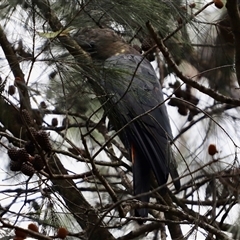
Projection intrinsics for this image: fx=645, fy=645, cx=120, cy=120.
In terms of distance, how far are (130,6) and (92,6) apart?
12cm

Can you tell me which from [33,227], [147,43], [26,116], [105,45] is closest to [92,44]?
[105,45]

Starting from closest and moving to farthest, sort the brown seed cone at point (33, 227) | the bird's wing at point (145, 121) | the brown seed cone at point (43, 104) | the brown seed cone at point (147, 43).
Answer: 1. the brown seed cone at point (33, 227)
2. the brown seed cone at point (43, 104)
3. the bird's wing at point (145, 121)
4. the brown seed cone at point (147, 43)

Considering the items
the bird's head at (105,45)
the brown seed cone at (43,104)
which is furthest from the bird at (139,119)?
the brown seed cone at (43,104)

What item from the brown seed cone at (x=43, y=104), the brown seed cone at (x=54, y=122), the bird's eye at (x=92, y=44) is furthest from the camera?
the brown seed cone at (x=54, y=122)

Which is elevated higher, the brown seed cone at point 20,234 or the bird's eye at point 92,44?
the bird's eye at point 92,44

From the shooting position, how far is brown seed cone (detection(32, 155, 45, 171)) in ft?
5.66

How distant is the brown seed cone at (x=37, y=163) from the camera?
1726 millimetres

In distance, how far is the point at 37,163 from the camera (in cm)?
173

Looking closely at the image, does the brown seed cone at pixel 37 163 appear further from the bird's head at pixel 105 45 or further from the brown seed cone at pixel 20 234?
the bird's head at pixel 105 45

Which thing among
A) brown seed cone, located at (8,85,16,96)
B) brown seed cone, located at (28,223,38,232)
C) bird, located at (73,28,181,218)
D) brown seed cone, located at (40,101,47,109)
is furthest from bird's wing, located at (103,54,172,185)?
brown seed cone, located at (28,223,38,232)

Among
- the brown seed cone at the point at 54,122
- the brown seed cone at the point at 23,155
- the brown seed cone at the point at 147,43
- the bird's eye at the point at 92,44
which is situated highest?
the brown seed cone at the point at 147,43

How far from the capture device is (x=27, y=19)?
6.40 ft

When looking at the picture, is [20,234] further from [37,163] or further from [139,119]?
[139,119]

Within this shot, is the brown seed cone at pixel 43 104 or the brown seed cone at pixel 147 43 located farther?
the brown seed cone at pixel 147 43
